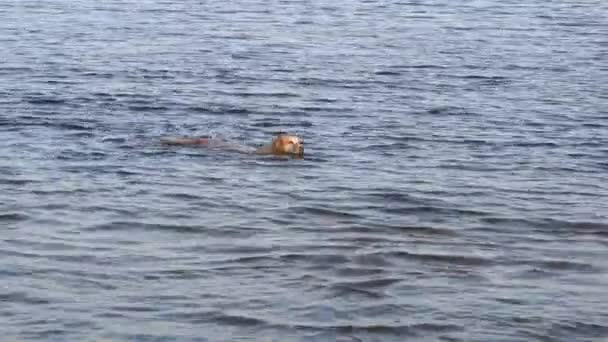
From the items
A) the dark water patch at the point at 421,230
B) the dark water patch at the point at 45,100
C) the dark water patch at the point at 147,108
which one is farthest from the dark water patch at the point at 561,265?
the dark water patch at the point at 45,100

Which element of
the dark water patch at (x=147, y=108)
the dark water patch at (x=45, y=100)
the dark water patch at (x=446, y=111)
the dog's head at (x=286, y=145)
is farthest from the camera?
the dark water patch at (x=45, y=100)

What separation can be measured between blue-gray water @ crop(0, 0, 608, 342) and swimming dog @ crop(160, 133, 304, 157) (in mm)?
163

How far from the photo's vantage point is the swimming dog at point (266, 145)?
15.6 metres

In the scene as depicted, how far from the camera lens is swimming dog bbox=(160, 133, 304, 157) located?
15633 millimetres

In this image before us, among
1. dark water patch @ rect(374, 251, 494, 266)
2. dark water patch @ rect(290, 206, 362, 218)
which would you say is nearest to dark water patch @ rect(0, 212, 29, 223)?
dark water patch @ rect(290, 206, 362, 218)

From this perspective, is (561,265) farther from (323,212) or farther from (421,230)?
(323,212)

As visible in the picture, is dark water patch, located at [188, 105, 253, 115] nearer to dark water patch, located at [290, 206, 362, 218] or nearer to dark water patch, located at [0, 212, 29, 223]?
dark water patch, located at [290, 206, 362, 218]

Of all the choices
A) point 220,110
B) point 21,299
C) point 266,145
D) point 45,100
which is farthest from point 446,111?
point 21,299

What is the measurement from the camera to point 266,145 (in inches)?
628

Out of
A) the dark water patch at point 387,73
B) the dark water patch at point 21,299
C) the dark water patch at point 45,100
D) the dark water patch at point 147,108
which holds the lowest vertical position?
the dark water patch at point 387,73

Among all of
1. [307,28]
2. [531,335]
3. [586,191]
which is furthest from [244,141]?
[307,28]

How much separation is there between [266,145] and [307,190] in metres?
1.72

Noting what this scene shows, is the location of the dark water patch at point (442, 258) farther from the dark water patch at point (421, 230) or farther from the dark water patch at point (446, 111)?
the dark water patch at point (446, 111)

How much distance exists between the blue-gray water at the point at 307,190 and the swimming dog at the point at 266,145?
16 cm
